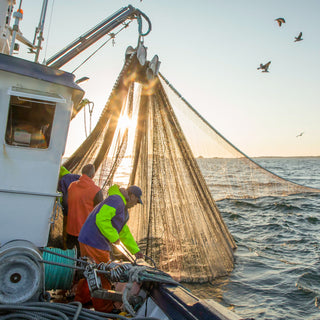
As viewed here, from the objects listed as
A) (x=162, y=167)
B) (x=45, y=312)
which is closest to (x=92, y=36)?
(x=162, y=167)

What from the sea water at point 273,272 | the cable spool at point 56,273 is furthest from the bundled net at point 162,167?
the cable spool at point 56,273

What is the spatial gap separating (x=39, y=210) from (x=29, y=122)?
1.16 meters

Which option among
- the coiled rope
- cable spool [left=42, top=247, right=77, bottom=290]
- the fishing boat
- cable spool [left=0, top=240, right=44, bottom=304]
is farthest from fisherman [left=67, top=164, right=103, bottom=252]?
the coiled rope

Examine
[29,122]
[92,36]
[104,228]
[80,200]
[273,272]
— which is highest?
[92,36]

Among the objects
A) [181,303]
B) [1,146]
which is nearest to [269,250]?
[181,303]

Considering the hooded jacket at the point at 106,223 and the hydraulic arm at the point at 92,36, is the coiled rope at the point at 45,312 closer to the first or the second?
the hooded jacket at the point at 106,223

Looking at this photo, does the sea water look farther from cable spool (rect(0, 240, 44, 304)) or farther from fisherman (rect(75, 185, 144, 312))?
cable spool (rect(0, 240, 44, 304))

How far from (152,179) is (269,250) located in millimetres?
6484

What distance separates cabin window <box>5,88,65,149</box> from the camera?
337 cm

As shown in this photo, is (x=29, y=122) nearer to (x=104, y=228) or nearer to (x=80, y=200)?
(x=80, y=200)

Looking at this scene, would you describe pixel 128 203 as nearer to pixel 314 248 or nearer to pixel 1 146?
pixel 1 146

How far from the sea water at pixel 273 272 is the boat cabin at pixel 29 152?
3.65 metres

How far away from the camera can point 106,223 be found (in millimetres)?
3820

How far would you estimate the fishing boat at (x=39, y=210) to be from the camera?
2859mm
